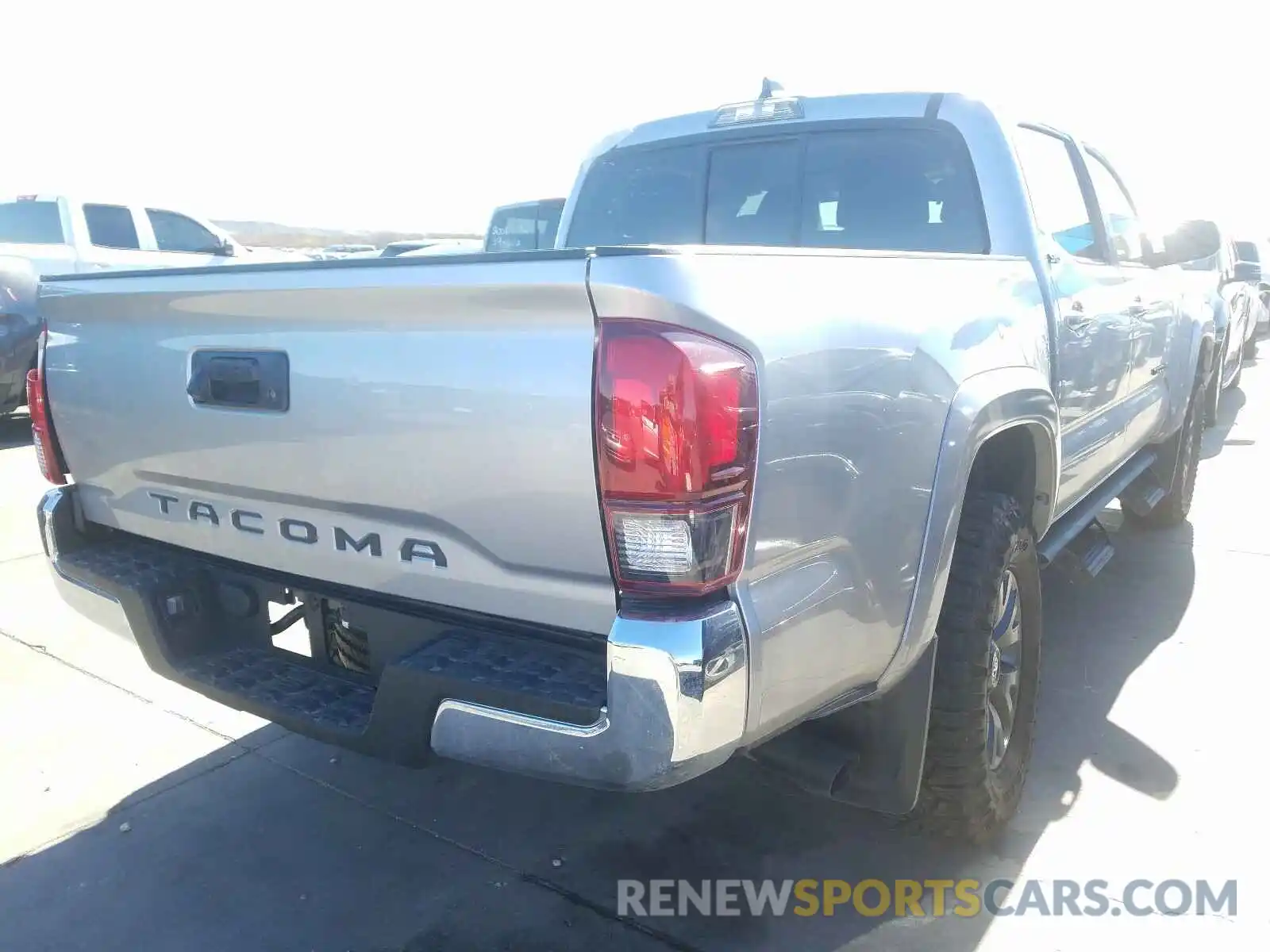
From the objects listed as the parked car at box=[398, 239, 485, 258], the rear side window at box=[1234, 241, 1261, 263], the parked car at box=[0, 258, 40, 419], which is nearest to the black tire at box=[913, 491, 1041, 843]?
the parked car at box=[398, 239, 485, 258]

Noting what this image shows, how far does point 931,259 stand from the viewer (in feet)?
7.63

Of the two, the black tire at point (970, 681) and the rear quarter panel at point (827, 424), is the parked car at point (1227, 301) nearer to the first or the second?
the black tire at point (970, 681)

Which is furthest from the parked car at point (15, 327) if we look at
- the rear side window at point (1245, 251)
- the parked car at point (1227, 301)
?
the rear side window at point (1245, 251)

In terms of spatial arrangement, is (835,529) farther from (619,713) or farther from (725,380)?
(619,713)

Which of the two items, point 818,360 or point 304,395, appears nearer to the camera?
point 818,360

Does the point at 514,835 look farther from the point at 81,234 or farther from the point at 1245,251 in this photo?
the point at 1245,251

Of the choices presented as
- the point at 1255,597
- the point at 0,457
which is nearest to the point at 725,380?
the point at 1255,597

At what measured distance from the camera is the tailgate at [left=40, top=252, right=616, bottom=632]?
5.94 ft

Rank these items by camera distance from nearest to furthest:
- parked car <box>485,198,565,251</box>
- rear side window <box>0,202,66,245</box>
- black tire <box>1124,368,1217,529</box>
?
black tire <box>1124,368,1217,529</box>
rear side window <box>0,202,66,245</box>
parked car <box>485,198,565,251</box>

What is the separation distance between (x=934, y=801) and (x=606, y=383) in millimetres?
1534

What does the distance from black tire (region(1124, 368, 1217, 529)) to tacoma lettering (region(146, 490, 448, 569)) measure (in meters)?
4.54

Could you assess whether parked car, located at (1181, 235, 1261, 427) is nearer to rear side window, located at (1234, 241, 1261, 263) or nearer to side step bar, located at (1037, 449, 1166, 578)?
rear side window, located at (1234, 241, 1261, 263)

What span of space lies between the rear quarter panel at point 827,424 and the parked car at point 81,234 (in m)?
9.17

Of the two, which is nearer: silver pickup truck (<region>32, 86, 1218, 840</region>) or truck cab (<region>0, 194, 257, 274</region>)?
silver pickup truck (<region>32, 86, 1218, 840</region>)
